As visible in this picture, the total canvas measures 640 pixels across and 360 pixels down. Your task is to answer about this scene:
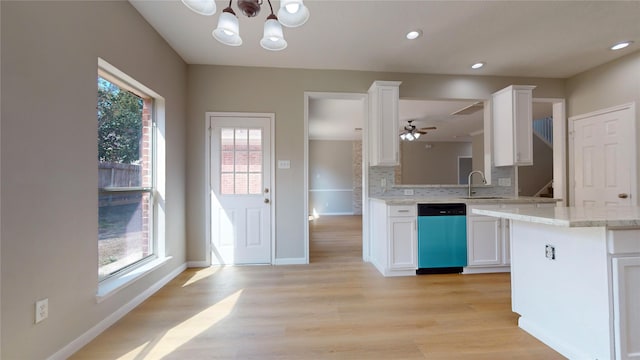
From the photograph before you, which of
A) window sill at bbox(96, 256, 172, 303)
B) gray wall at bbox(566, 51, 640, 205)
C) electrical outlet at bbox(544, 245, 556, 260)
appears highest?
gray wall at bbox(566, 51, 640, 205)

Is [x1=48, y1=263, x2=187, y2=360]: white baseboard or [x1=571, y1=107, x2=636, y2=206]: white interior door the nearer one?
[x1=48, y1=263, x2=187, y2=360]: white baseboard

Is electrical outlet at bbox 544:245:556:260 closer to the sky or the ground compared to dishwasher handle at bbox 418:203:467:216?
closer to the ground

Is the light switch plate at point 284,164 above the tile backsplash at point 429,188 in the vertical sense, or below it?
above

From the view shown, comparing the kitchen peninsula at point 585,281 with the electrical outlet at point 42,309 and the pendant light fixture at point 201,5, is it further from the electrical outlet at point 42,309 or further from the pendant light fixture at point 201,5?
the electrical outlet at point 42,309

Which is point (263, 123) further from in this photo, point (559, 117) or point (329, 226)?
point (559, 117)

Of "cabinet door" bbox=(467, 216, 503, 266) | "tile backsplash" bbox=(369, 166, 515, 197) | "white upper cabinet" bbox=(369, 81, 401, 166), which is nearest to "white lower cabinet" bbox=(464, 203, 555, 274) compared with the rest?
"cabinet door" bbox=(467, 216, 503, 266)

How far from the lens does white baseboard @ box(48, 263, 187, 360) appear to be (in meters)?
1.67

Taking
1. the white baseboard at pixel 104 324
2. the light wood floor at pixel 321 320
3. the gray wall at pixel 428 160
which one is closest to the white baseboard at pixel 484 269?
the light wood floor at pixel 321 320

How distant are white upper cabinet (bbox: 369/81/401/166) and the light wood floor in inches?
58.1

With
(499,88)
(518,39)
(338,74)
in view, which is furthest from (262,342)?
(499,88)

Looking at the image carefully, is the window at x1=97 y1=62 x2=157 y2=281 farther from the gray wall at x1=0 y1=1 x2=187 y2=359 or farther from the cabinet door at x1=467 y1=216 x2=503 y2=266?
the cabinet door at x1=467 y1=216 x2=503 y2=266

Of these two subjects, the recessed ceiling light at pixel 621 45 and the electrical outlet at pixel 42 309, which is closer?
the electrical outlet at pixel 42 309

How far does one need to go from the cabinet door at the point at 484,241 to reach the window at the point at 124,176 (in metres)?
3.68

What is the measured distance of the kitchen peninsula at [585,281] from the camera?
1417 mm
